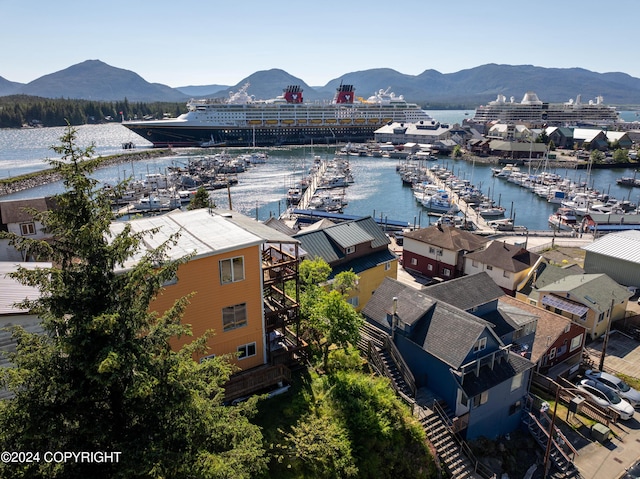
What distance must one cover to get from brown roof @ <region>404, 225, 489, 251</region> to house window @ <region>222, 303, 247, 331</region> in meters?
18.2

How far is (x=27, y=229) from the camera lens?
69.7 feet

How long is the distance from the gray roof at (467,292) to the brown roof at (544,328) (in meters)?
2.65

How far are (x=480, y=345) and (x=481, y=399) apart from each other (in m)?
1.88

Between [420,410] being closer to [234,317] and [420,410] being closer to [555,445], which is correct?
[555,445]

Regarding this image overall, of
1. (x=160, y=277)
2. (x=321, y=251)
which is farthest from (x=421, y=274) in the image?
(x=160, y=277)

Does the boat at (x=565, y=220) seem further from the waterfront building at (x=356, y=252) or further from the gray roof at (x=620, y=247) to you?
the waterfront building at (x=356, y=252)

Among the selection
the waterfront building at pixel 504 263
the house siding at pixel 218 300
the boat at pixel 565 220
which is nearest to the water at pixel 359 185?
the boat at pixel 565 220

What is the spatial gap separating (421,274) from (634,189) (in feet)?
204

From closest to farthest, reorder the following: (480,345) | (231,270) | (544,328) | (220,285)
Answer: (220,285)
(231,270)
(480,345)
(544,328)

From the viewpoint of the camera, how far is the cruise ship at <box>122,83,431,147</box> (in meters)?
114

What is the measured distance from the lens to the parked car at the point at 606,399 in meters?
16.2

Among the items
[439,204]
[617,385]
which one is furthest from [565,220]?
[617,385]

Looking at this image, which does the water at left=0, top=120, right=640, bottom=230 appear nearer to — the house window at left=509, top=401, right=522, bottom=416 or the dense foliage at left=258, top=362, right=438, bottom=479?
the house window at left=509, top=401, right=522, bottom=416

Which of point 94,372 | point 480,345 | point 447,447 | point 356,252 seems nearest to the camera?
point 94,372
